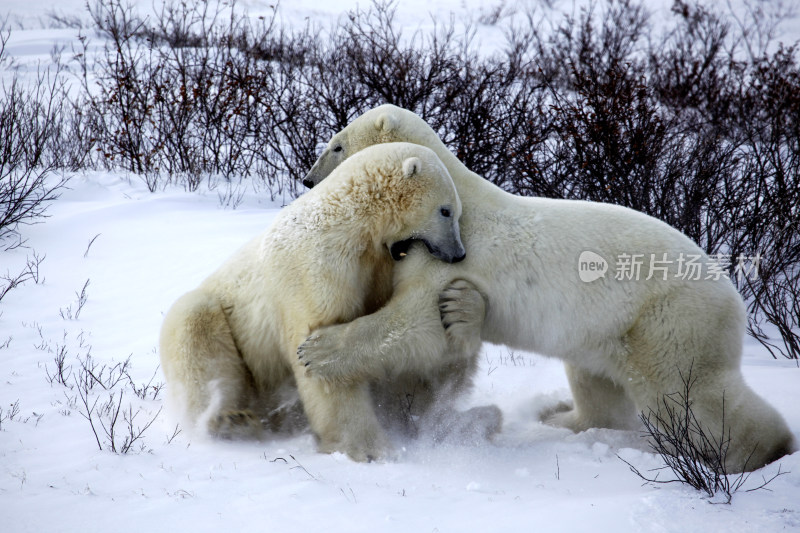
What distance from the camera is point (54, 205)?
20.3 ft

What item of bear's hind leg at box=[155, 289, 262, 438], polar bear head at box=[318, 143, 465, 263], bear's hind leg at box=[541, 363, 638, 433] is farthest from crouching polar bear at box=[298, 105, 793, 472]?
bear's hind leg at box=[155, 289, 262, 438]

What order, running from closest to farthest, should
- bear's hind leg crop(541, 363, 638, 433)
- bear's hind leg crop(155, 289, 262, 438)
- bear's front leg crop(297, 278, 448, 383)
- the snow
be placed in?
the snow, bear's front leg crop(297, 278, 448, 383), bear's hind leg crop(155, 289, 262, 438), bear's hind leg crop(541, 363, 638, 433)

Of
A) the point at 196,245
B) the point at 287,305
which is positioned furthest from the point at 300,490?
the point at 196,245

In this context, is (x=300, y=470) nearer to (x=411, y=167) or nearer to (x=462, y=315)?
(x=462, y=315)

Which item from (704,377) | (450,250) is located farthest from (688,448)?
(450,250)

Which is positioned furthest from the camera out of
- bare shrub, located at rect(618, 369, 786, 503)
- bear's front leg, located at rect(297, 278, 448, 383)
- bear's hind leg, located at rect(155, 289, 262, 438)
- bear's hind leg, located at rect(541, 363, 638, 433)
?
bear's hind leg, located at rect(541, 363, 638, 433)

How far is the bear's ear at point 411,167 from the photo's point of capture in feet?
9.36

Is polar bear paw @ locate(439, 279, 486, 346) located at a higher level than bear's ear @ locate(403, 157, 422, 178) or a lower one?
lower

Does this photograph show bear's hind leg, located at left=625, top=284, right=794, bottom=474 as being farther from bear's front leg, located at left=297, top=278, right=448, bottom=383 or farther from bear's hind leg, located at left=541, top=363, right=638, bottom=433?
bear's front leg, located at left=297, top=278, right=448, bottom=383

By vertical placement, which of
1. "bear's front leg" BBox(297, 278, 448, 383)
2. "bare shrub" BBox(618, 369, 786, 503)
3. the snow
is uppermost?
"bear's front leg" BBox(297, 278, 448, 383)

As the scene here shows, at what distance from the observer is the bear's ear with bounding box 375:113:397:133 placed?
3361mm

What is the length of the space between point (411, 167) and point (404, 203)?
155mm

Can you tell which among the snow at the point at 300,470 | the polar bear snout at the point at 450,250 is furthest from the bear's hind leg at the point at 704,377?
the polar bear snout at the point at 450,250

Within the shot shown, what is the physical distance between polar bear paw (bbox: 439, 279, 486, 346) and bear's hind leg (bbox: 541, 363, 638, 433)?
2.62 feet
